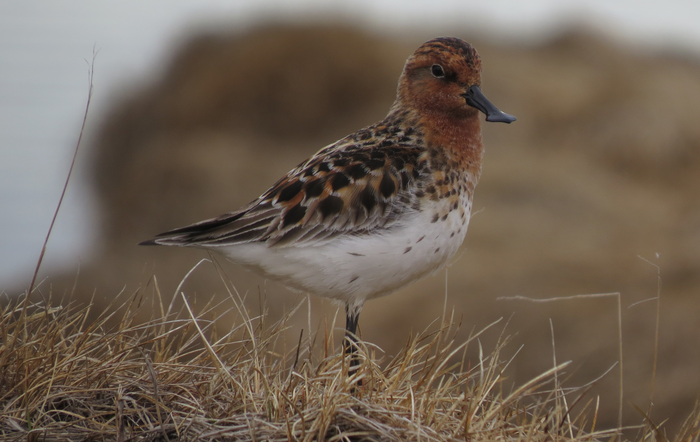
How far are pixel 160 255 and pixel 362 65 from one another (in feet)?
22.8

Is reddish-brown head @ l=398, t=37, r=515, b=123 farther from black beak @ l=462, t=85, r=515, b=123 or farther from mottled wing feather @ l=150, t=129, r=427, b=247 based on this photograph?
mottled wing feather @ l=150, t=129, r=427, b=247

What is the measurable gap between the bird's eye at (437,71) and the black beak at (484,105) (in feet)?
0.63

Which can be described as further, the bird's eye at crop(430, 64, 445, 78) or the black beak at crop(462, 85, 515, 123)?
the bird's eye at crop(430, 64, 445, 78)

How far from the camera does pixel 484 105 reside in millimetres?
4184

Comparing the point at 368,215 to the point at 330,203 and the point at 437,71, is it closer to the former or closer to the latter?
the point at 330,203

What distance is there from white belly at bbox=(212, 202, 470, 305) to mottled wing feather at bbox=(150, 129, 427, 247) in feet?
0.20

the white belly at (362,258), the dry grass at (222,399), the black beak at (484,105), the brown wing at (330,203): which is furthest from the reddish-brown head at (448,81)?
the dry grass at (222,399)

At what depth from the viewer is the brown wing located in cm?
391

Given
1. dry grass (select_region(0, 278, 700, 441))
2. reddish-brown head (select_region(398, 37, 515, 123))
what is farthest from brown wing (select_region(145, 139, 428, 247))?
dry grass (select_region(0, 278, 700, 441))

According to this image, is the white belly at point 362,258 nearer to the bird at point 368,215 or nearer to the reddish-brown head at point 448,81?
the bird at point 368,215

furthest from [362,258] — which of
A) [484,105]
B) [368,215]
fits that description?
[484,105]

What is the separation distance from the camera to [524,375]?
10219 millimetres

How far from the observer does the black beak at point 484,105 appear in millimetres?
4105

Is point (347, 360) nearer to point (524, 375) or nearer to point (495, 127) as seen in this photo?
point (524, 375)
